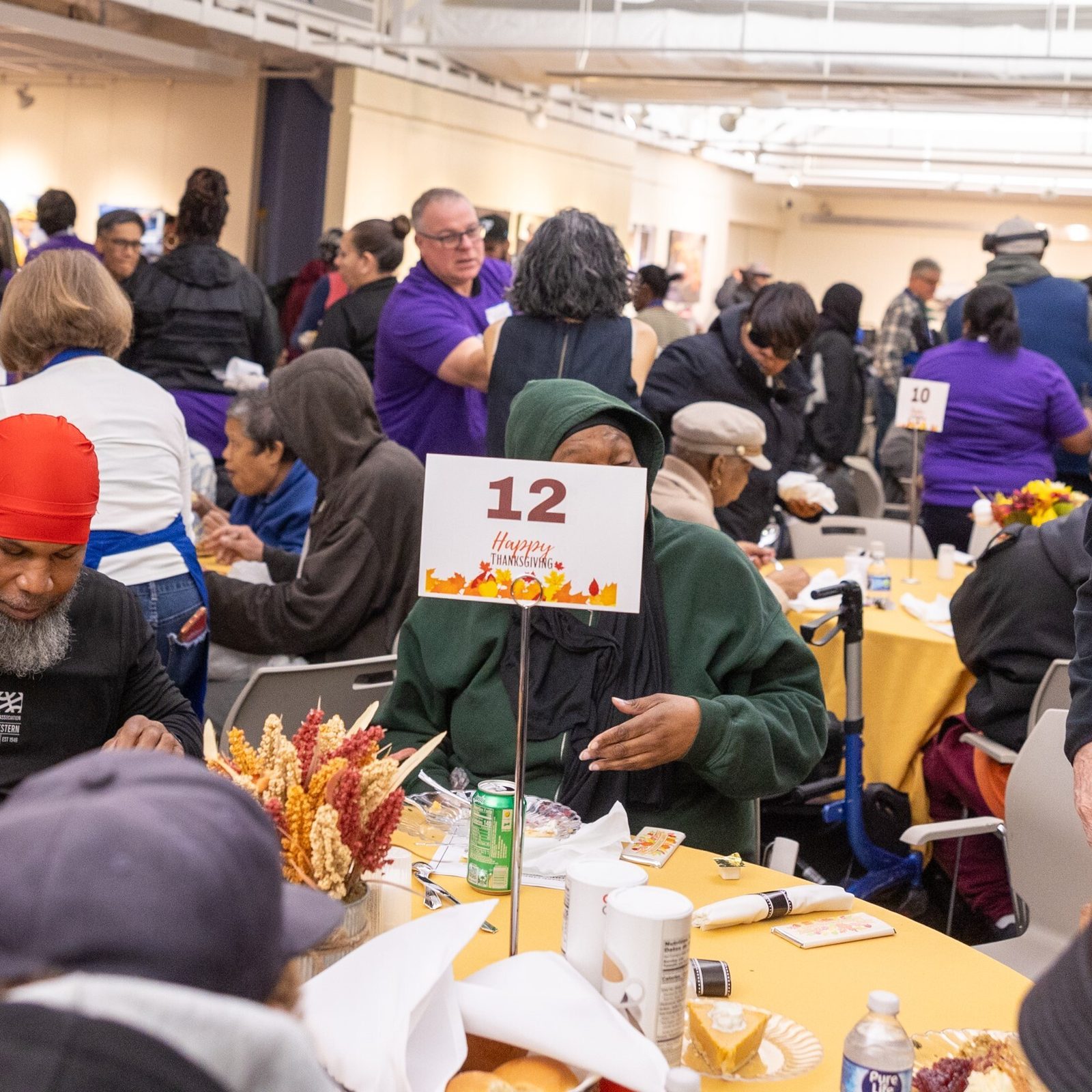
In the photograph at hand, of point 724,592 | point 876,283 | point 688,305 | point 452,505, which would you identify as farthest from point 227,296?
point 876,283

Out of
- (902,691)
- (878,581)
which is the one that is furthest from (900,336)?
(902,691)

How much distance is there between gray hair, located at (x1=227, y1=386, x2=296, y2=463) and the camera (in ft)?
13.7

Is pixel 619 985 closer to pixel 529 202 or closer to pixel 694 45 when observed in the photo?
pixel 694 45

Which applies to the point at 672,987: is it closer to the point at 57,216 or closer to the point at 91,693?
the point at 91,693

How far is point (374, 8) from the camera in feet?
36.1

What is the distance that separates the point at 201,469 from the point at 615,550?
130 inches

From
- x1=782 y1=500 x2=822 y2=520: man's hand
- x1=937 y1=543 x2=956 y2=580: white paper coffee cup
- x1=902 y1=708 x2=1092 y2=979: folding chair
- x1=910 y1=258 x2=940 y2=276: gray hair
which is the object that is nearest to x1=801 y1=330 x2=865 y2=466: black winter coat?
x1=910 y1=258 x2=940 y2=276: gray hair

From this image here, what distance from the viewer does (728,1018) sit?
5.02ft

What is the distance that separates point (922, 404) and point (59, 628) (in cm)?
372

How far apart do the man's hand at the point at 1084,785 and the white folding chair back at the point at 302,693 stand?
4.63ft

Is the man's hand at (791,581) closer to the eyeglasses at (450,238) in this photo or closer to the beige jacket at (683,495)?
the beige jacket at (683,495)

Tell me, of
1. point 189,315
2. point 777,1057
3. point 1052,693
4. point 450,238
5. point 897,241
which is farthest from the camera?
point 897,241

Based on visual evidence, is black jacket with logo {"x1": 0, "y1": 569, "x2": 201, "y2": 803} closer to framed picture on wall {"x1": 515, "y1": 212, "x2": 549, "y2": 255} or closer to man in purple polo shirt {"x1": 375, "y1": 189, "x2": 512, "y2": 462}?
man in purple polo shirt {"x1": 375, "y1": 189, "x2": 512, "y2": 462}

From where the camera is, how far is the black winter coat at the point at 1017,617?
3332mm
